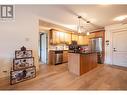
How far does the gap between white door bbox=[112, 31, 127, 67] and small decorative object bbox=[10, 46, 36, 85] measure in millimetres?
4240

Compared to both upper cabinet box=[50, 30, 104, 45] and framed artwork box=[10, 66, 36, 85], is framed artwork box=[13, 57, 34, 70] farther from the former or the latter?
upper cabinet box=[50, 30, 104, 45]

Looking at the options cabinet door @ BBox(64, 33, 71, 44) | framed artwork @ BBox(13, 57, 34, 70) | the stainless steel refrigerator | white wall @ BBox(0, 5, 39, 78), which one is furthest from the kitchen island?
cabinet door @ BBox(64, 33, 71, 44)

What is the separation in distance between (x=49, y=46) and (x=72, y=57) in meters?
2.06

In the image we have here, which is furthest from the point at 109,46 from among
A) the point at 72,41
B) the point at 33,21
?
the point at 33,21

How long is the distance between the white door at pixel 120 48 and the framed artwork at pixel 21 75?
4240 mm

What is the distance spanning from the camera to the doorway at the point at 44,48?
19.3 feet

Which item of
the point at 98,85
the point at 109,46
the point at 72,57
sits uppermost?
the point at 109,46

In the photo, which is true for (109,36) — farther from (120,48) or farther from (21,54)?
(21,54)

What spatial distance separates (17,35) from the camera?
3.28 metres

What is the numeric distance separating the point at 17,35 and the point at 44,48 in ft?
9.70

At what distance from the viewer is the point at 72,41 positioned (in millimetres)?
6918

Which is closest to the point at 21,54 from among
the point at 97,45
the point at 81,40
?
the point at 97,45

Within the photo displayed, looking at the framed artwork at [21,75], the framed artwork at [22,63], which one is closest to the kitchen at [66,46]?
the framed artwork at [21,75]

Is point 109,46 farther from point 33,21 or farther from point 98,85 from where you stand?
point 33,21
